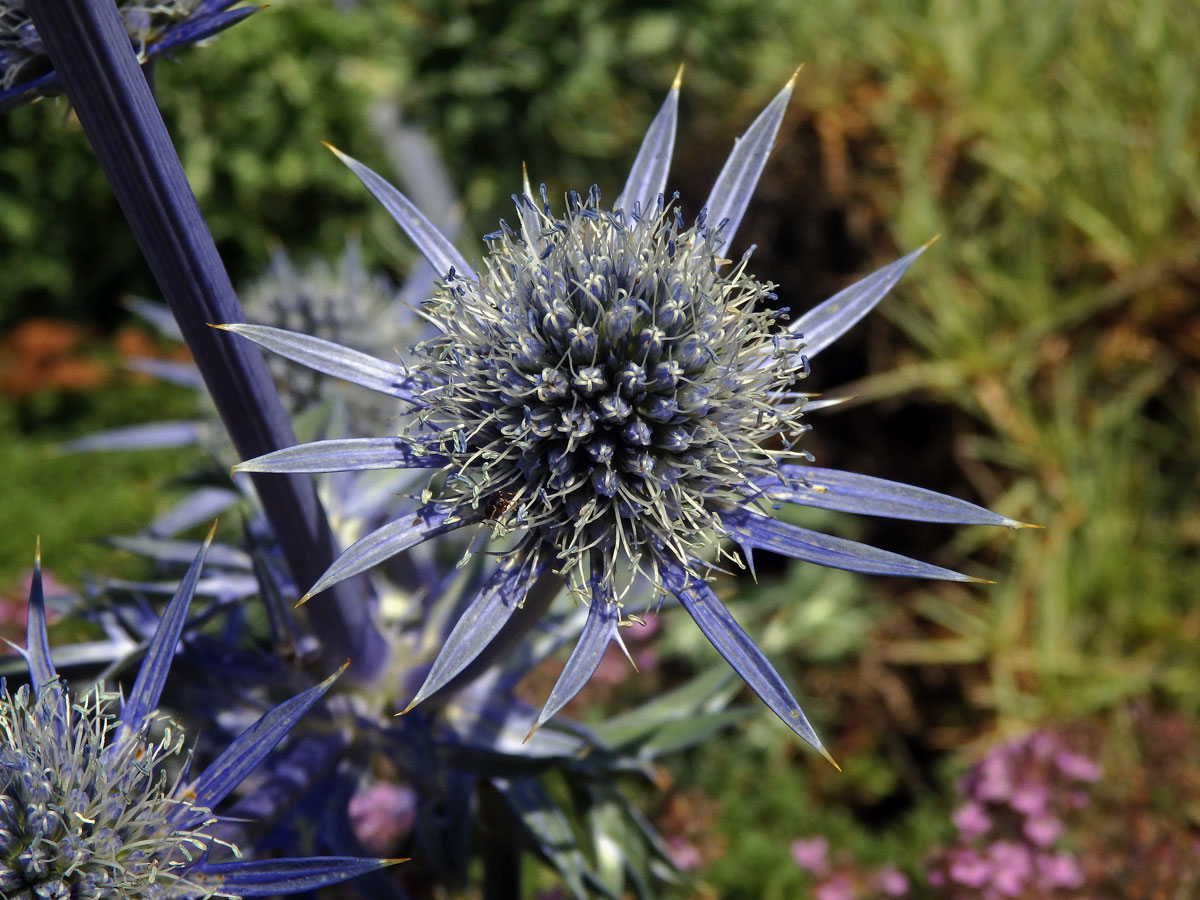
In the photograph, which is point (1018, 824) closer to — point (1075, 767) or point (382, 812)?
point (1075, 767)

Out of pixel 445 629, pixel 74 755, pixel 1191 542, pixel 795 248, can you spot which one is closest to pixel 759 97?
pixel 795 248

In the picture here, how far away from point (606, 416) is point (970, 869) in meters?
1.13

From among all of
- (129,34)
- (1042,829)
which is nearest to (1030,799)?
(1042,829)

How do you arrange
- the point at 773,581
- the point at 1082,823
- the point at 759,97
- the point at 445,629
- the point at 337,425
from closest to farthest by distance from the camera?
the point at 445,629 < the point at 337,425 < the point at 1082,823 < the point at 773,581 < the point at 759,97

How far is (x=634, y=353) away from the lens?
1.01m

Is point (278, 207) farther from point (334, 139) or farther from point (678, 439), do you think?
point (678, 439)

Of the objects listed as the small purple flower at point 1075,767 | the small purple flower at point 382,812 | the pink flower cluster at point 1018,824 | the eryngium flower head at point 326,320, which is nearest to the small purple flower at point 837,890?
the pink flower cluster at point 1018,824

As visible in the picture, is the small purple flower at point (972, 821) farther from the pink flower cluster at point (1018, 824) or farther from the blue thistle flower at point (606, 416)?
the blue thistle flower at point (606, 416)

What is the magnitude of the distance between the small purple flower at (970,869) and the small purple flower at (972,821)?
0.04m

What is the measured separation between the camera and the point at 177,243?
0.86 m

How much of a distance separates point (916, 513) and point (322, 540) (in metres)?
0.64

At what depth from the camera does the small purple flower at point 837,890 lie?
169 centimetres

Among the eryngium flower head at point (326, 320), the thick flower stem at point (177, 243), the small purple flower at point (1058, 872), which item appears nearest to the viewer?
the thick flower stem at point (177, 243)

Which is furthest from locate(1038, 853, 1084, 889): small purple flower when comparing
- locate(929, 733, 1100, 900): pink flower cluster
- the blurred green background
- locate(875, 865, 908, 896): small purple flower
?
the blurred green background
